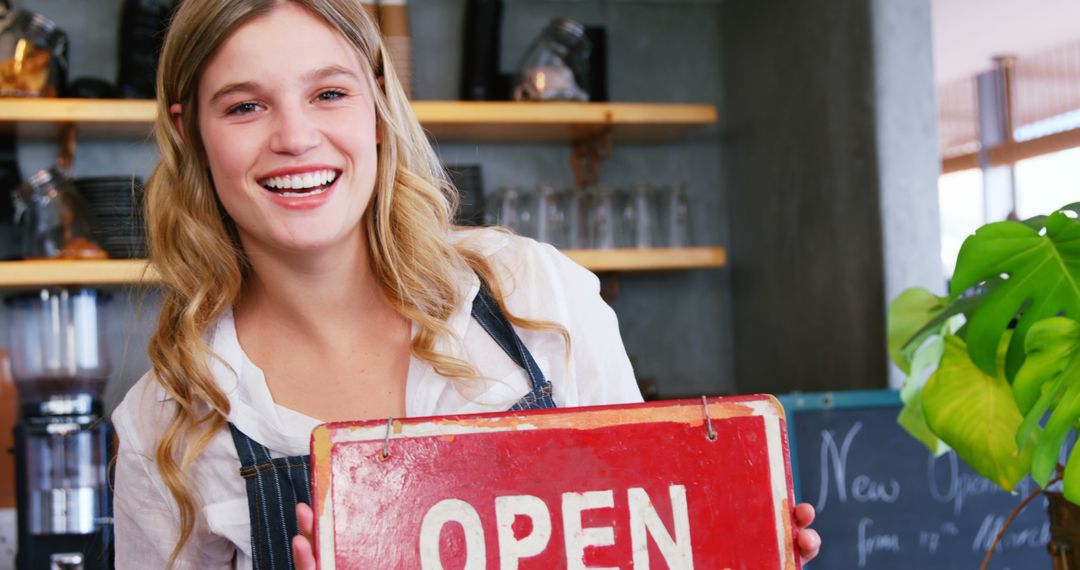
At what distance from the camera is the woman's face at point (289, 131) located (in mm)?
1104

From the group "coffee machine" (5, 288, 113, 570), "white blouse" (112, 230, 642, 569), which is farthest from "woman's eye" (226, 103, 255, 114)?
"coffee machine" (5, 288, 113, 570)

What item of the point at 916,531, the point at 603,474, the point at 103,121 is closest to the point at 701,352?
the point at 916,531

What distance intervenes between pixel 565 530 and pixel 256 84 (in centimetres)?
57

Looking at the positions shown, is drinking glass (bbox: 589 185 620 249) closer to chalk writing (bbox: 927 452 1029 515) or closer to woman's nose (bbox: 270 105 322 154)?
chalk writing (bbox: 927 452 1029 515)

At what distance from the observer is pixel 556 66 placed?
103 inches

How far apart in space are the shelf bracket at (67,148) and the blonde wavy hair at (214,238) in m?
1.33

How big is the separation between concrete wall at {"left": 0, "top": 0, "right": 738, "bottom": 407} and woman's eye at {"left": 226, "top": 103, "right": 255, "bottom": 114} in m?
1.71

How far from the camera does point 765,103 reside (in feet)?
9.04

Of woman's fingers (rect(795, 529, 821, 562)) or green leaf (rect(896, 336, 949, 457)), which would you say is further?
green leaf (rect(896, 336, 949, 457))

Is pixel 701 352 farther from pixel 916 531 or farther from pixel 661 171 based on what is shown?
pixel 916 531

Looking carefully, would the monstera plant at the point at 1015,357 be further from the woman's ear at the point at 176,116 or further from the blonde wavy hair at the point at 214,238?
the woman's ear at the point at 176,116

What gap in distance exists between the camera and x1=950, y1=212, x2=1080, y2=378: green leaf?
995 mm

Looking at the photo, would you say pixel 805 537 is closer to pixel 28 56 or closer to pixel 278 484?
pixel 278 484

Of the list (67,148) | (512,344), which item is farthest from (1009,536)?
(67,148)
